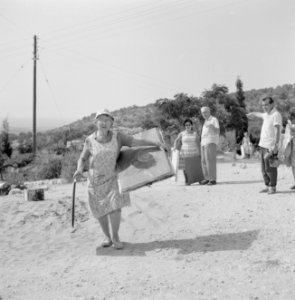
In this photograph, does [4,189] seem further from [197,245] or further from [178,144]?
[197,245]

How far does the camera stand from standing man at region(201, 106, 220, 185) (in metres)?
9.39

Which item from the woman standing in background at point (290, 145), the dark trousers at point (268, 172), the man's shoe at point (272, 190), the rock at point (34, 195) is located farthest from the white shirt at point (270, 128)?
the rock at point (34, 195)

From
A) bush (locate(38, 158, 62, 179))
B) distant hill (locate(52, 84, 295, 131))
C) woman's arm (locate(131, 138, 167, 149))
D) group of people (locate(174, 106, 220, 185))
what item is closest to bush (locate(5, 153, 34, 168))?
bush (locate(38, 158, 62, 179))

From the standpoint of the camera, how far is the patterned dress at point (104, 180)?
18.6 ft

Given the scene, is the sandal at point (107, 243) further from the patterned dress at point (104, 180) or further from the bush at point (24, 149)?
the bush at point (24, 149)

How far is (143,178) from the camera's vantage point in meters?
5.64

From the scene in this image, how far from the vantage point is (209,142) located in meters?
9.53

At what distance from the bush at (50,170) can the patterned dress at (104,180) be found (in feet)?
45.3

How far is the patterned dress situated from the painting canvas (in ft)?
0.36

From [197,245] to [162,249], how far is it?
0.44m

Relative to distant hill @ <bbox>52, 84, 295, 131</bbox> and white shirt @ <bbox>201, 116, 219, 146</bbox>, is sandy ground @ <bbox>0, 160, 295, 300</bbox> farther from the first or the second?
distant hill @ <bbox>52, 84, 295, 131</bbox>

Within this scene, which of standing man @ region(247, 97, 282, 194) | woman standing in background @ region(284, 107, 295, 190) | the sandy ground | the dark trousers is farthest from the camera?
woman standing in background @ region(284, 107, 295, 190)

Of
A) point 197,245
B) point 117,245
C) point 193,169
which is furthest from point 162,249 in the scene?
point 193,169

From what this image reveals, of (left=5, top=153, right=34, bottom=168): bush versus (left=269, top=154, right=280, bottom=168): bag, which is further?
(left=5, top=153, right=34, bottom=168): bush
